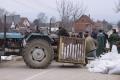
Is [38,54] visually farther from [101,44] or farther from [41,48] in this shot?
[101,44]

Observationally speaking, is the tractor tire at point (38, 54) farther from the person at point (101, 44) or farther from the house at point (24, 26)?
the person at point (101, 44)

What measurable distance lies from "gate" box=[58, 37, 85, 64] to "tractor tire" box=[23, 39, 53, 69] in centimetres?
55

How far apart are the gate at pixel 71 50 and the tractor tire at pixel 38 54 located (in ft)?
1.82

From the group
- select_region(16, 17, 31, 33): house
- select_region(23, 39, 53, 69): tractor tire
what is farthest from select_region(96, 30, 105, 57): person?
select_region(23, 39, 53, 69): tractor tire

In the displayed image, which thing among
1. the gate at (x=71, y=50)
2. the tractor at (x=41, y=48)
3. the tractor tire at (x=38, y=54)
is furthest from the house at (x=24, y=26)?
the gate at (x=71, y=50)

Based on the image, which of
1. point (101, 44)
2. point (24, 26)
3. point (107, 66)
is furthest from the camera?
point (24, 26)

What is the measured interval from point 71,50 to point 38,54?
1.45m

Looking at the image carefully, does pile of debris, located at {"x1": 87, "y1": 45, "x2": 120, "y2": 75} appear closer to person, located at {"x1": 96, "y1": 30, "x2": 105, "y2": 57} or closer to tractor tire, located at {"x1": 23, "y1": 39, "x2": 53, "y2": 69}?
tractor tire, located at {"x1": 23, "y1": 39, "x2": 53, "y2": 69}

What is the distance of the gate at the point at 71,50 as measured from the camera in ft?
58.5

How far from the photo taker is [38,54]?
1772 cm

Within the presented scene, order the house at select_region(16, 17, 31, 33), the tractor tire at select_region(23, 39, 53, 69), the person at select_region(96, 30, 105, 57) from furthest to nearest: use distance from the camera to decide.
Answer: the person at select_region(96, 30, 105, 57), the house at select_region(16, 17, 31, 33), the tractor tire at select_region(23, 39, 53, 69)

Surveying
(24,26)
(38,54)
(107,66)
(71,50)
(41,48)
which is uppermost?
(24,26)

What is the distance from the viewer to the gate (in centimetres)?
1784

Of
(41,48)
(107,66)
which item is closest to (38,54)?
(41,48)
